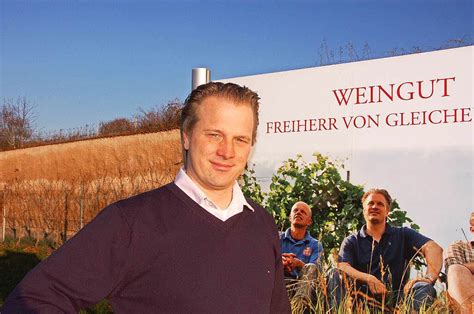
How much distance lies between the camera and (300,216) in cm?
521

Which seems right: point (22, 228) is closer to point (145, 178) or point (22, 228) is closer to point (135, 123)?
point (135, 123)

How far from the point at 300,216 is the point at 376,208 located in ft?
2.34

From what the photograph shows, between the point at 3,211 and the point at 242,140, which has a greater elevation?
the point at 242,140

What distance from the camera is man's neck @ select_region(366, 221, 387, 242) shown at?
15.1ft

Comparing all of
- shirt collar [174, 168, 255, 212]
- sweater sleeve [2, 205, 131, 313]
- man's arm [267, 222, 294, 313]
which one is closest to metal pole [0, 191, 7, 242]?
man's arm [267, 222, 294, 313]

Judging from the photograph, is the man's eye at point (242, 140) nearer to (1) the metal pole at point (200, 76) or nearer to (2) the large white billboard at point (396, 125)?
(2) the large white billboard at point (396, 125)

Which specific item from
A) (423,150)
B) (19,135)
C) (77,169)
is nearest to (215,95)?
(423,150)

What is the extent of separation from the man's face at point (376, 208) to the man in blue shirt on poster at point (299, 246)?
1.48 ft

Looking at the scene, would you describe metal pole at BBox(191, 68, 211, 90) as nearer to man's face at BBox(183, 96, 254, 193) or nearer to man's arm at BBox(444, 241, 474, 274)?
man's arm at BBox(444, 241, 474, 274)

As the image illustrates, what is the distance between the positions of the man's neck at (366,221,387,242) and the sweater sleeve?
315 cm

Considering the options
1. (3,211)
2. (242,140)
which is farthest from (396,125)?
(3,211)

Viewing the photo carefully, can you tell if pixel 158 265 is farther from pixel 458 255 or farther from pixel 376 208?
pixel 376 208

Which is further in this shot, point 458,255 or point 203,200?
point 458,255

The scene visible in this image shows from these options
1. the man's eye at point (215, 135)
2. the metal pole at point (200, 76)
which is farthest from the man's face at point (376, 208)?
the man's eye at point (215, 135)
